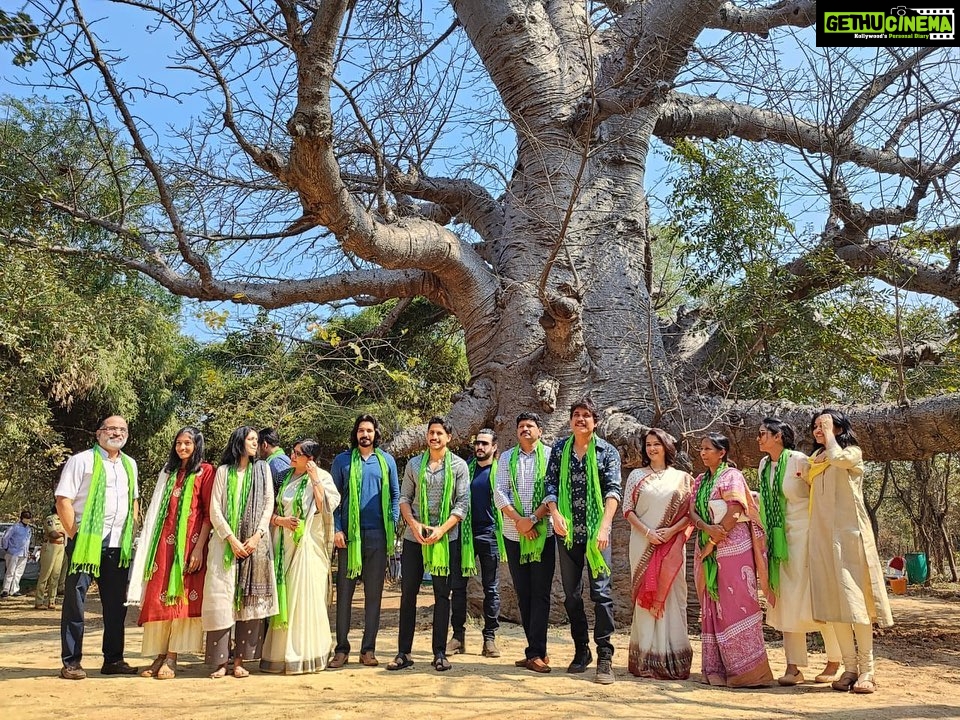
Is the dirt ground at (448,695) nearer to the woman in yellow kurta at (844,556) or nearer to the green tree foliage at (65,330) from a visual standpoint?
the woman in yellow kurta at (844,556)

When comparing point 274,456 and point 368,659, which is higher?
point 274,456

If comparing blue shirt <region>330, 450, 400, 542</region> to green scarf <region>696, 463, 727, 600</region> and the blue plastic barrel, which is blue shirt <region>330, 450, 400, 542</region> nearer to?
green scarf <region>696, 463, 727, 600</region>

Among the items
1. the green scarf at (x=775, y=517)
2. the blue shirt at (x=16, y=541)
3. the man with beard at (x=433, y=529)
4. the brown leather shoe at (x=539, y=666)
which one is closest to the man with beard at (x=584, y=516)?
the brown leather shoe at (x=539, y=666)

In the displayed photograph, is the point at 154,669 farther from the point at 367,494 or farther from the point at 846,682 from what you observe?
the point at 846,682

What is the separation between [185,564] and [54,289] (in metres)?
5.39

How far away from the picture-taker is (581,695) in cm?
392

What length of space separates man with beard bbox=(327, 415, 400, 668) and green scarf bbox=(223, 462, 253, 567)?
567mm

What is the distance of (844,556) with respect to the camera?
4.39 meters

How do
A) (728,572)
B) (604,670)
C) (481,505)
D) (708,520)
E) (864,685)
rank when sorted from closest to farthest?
1. (864,685)
2. (604,670)
3. (728,572)
4. (708,520)
5. (481,505)

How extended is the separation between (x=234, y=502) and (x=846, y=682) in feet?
11.4

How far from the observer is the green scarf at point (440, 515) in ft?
15.5

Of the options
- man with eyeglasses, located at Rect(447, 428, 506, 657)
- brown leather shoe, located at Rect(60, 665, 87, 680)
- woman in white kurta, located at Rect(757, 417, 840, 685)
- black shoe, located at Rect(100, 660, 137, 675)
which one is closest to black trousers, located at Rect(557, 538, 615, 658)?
man with eyeglasses, located at Rect(447, 428, 506, 657)

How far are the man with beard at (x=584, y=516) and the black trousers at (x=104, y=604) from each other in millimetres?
2450

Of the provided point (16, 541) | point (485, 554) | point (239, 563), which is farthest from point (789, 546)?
point (16, 541)
